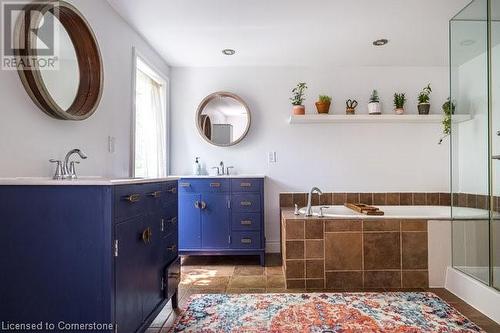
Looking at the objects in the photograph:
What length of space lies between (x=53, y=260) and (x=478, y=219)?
277 centimetres

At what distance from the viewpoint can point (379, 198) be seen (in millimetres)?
3570

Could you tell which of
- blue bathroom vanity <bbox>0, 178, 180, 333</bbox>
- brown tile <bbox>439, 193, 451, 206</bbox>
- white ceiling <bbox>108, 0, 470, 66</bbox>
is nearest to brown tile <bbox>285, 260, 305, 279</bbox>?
blue bathroom vanity <bbox>0, 178, 180, 333</bbox>

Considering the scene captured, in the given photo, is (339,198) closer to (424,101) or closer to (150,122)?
(424,101)

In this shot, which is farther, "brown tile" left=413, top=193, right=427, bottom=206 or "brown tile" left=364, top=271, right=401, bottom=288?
"brown tile" left=413, top=193, right=427, bottom=206

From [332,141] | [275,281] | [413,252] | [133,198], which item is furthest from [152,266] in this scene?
[332,141]

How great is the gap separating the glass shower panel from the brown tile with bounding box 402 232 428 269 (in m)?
0.24

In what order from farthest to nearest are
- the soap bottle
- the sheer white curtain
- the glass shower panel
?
1. the soap bottle
2. the sheer white curtain
3. the glass shower panel

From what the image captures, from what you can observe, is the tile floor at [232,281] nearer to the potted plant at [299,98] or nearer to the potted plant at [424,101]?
the potted plant at [299,98]

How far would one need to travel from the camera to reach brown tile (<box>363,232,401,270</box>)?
2.48 meters

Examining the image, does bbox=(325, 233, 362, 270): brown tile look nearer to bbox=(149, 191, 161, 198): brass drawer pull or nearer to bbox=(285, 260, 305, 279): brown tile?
bbox=(285, 260, 305, 279): brown tile

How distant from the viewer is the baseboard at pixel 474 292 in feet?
6.50

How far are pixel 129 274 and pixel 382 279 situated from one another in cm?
204

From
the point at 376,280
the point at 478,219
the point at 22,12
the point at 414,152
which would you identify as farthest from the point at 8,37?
the point at 414,152

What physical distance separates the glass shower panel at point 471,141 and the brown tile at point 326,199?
1.29 meters
